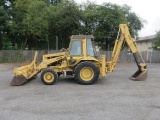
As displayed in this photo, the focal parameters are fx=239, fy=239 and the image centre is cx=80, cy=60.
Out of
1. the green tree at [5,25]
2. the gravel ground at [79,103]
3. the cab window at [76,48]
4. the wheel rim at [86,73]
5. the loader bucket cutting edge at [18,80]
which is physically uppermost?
the green tree at [5,25]

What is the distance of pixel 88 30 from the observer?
2328cm

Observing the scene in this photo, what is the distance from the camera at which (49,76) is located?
9.77 meters

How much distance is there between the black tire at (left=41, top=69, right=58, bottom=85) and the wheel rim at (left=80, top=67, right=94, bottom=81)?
1.07 metres

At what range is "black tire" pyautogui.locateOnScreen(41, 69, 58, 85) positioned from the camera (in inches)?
382

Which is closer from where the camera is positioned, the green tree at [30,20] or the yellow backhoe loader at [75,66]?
the yellow backhoe loader at [75,66]

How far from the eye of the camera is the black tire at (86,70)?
9.79m

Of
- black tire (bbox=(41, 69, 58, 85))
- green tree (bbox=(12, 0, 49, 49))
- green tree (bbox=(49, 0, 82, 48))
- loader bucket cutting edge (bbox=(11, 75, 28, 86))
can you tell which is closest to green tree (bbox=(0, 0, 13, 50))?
green tree (bbox=(12, 0, 49, 49))

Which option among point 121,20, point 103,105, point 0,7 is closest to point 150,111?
point 103,105

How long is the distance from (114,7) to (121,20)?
5.05 ft

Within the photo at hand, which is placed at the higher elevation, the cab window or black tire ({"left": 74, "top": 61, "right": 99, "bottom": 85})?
the cab window

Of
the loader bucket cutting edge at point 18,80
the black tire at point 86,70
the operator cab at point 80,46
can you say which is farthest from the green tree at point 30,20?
the black tire at point 86,70

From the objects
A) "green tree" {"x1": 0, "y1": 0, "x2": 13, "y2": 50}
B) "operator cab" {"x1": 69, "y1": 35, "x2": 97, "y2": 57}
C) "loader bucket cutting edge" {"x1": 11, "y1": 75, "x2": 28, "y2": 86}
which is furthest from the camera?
"green tree" {"x1": 0, "y1": 0, "x2": 13, "y2": 50}

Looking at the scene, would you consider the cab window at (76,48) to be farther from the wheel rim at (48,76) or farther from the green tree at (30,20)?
the green tree at (30,20)

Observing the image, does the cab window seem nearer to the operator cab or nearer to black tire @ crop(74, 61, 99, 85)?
the operator cab
